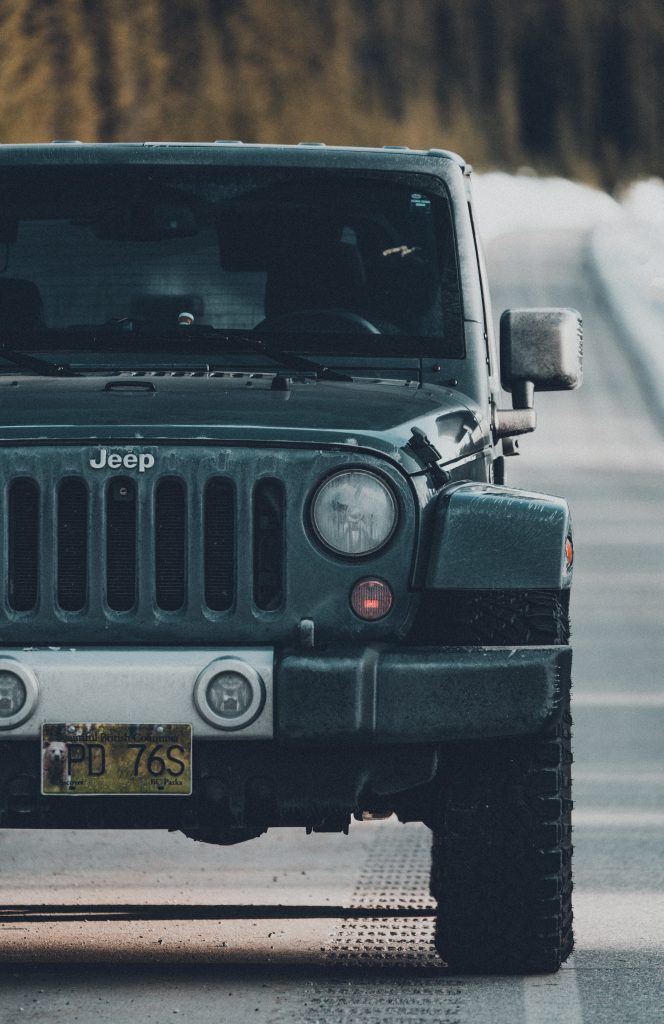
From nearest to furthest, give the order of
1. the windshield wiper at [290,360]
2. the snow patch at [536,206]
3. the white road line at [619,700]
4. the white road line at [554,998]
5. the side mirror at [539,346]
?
the white road line at [554,998] < the windshield wiper at [290,360] < the side mirror at [539,346] < the white road line at [619,700] < the snow patch at [536,206]

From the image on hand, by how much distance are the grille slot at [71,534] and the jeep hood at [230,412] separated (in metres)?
0.12

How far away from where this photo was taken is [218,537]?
5602 mm

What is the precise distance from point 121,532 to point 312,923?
170 centimetres

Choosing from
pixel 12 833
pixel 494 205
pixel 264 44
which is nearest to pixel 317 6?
pixel 264 44

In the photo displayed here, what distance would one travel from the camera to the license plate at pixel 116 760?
18.0 feet

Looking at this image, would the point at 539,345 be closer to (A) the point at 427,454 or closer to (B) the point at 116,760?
(A) the point at 427,454

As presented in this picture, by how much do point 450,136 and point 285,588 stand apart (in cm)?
14456

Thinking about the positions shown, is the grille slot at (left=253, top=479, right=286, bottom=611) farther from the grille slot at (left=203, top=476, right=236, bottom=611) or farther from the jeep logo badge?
the jeep logo badge

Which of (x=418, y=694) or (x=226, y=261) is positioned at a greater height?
(x=226, y=261)

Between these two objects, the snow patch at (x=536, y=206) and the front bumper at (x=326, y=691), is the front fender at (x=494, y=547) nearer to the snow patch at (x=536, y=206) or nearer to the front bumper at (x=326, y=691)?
the front bumper at (x=326, y=691)

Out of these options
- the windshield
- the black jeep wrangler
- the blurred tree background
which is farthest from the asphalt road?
the blurred tree background

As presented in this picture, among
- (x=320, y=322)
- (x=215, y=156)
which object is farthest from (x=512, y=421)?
(x=215, y=156)

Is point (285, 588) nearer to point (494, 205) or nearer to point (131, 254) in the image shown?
point (131, 254)

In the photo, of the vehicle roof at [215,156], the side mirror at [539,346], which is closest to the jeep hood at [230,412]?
the side mirror at [539,346]
